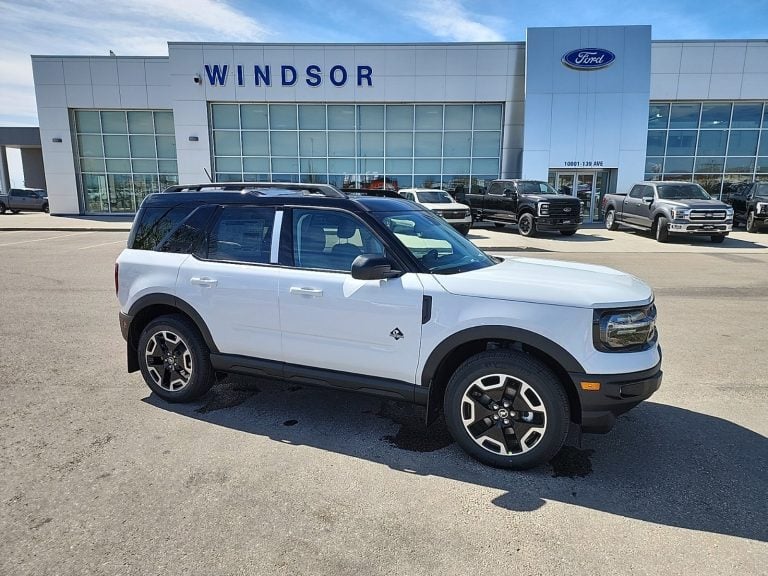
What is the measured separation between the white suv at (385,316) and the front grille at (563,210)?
49.8ft

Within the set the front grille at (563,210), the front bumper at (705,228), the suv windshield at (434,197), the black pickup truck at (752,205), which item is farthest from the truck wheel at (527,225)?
Answer: the black pickup truck at (752,205)

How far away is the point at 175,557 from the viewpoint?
94.3 inches

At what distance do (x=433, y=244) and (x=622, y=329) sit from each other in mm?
1495

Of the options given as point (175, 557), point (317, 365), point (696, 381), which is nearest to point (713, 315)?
point (696, 381)

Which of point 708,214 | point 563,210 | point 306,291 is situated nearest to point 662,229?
point 708,214

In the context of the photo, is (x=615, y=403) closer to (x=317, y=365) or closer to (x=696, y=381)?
(x=317, y=365)

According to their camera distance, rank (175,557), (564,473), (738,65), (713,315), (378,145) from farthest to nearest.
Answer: (378,145) → (738,65) → (713,315) → (564,473) → (175,557)

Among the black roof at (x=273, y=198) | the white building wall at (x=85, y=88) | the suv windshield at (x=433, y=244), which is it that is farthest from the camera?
the white building wall at (x=85, y=88)

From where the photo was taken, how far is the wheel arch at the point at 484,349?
3018 millimetres

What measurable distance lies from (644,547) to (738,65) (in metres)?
29.9

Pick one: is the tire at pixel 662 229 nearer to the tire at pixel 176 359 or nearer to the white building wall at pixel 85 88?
the tire at pixel 176 359

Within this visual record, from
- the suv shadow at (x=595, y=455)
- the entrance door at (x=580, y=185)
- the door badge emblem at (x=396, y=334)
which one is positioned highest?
the entrance door at (x=580, y=185)

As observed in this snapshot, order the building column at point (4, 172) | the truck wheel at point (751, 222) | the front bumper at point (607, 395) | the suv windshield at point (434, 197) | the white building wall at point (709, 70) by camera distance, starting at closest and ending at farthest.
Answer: the front bumper at point (607, 395), the suv windshield at point (434, 197), the truck wheel at point (751, 222), the white building wall at point (709, 70), the building column at point (4, 172)

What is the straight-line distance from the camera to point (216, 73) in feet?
81.5
